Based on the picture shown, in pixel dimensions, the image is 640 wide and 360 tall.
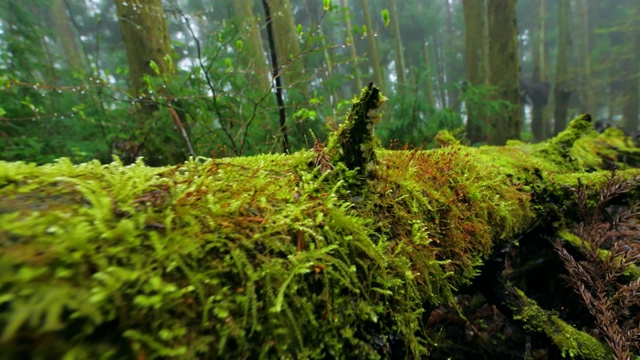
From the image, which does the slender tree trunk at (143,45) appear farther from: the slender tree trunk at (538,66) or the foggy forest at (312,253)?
the slender tree trunk at (538,66)

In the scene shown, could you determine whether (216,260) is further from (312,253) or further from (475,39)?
(475,39)

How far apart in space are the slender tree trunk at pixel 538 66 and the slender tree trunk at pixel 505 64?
11.3 metres

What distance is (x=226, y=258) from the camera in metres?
0.82

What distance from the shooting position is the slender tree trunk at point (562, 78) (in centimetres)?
1496

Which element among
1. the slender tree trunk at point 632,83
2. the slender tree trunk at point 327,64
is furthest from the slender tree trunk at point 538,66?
the slender tree trunk at point 327,64

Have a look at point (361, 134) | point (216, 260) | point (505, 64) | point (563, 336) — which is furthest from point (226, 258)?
point (505, 64)

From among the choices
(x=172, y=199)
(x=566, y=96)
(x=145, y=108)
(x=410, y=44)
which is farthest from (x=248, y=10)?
(x=410, y=44)

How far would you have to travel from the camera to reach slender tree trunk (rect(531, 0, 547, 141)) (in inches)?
705

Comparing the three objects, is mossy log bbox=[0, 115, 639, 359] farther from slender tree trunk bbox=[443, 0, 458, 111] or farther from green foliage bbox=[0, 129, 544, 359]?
slender tree trunk bbox=[443, 0, 458, 111]

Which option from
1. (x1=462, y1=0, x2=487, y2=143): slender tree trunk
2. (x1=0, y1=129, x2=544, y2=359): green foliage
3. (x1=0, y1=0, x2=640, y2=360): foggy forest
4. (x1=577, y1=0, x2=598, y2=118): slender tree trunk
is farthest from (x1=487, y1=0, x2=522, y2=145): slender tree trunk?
(x1=577, y1=0, x2=598, y2=118): slender tree trunk

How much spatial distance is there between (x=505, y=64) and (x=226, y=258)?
29.8 ft

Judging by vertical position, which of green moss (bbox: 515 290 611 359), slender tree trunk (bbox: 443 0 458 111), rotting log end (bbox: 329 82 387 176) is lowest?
green moss (bbox: 515 290 611 359)

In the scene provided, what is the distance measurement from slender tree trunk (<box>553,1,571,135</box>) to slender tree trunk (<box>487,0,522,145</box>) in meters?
9.05

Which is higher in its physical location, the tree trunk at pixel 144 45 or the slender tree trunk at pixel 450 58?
the slender tree trunk at pixel 450 58
